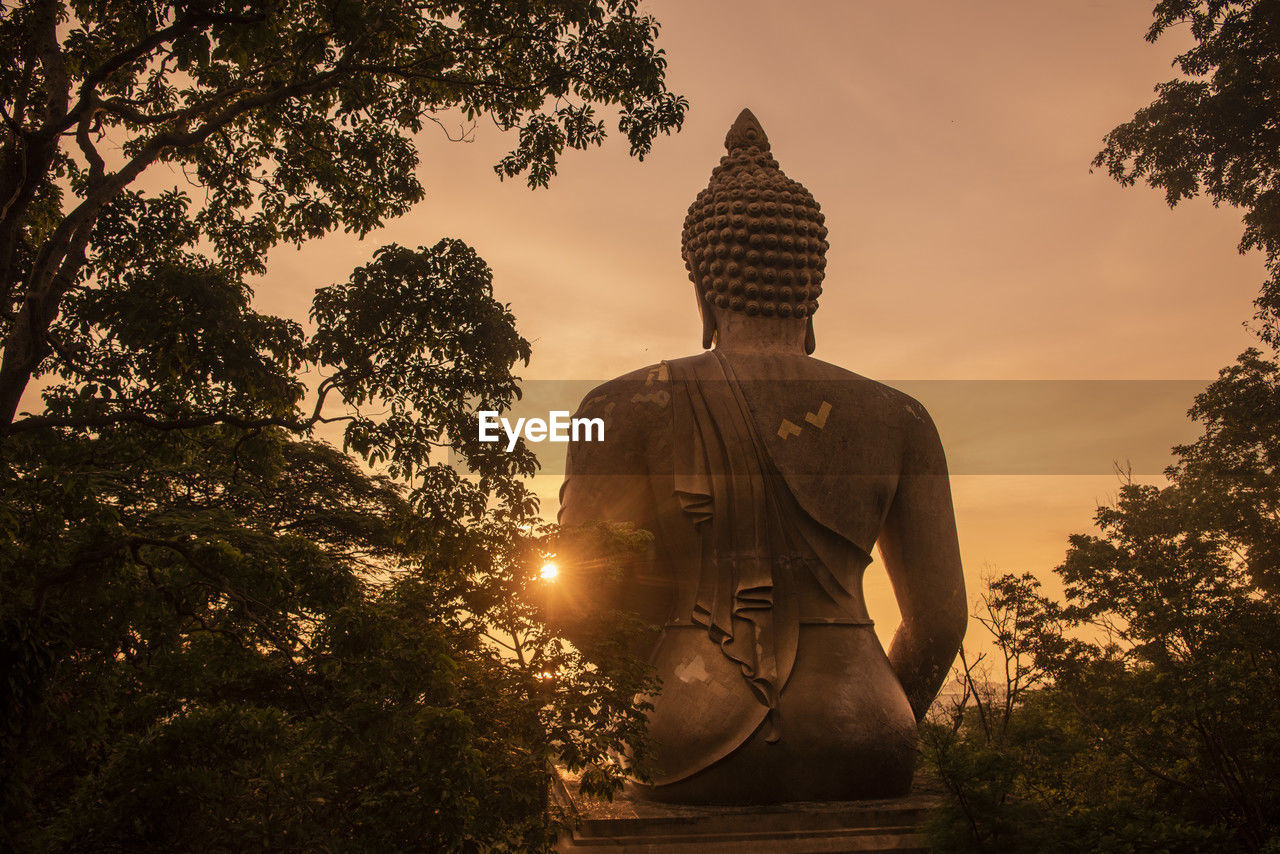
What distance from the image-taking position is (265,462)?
24.6 ft

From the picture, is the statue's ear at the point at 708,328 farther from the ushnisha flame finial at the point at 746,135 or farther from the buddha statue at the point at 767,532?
the ushnisha flame finial at the point at 746,135

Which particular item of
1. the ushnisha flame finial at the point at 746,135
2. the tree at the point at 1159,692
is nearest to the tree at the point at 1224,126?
the tree at the point at 1159,692

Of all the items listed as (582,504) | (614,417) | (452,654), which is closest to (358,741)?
(452,654)

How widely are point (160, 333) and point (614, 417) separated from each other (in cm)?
297

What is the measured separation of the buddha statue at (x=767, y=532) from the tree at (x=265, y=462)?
1.42ft

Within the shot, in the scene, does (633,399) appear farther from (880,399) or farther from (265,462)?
(265,462)

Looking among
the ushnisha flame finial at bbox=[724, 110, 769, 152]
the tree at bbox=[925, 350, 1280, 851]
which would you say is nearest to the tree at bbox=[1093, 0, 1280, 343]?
the tree at bbox=[925, 350, 1280, 851]

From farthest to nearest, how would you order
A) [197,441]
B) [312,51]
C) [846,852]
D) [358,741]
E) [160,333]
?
[197,441] < [312,51] < [160,333] < [358,741] < [846,852]

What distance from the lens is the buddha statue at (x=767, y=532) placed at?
543 centimetres

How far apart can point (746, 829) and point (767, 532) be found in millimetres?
1650

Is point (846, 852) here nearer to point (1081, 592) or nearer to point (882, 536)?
point (882, 536)

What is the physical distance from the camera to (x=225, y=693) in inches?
314

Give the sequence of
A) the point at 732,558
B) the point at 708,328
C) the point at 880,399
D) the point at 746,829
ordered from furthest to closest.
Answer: the point at 708,328, the point at 880,399, the point at 732,558, the point at 746,829

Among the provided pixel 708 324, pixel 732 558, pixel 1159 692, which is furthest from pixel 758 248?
pixel 1159 692
